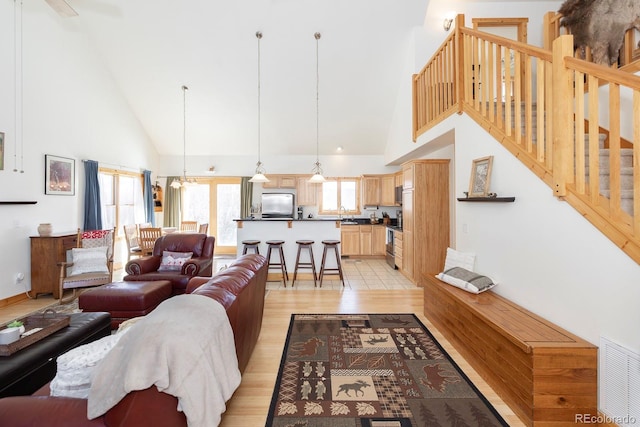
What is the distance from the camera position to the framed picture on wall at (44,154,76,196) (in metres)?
4.68

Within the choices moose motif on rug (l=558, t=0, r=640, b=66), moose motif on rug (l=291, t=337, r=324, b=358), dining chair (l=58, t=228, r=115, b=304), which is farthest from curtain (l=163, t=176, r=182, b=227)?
moose motif on rug (l=558, t=0, r=640, b=66)

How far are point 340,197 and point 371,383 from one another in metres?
6.05

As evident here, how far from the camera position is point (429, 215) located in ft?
16.8

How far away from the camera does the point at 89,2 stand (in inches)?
185

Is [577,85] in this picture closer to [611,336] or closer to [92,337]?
[611,336]

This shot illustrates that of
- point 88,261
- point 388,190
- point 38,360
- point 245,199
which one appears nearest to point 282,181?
point 245,199

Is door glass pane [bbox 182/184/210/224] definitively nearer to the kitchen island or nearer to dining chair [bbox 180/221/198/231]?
dining chair [bbox 180/221/198/231]

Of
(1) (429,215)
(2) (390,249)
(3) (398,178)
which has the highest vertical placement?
(3) (398,178)

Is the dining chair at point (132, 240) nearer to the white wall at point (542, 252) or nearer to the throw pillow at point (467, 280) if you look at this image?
the throw pillow at point (467, 280)

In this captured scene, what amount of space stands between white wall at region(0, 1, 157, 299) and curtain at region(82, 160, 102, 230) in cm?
9

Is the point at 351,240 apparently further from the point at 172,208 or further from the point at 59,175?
the point at 59,175

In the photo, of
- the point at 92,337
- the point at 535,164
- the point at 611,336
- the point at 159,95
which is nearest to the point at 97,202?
the point at 159,95

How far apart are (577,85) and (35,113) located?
642cm

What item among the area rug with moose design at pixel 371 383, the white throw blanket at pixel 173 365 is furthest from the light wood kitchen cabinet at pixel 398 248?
the white throw blanket at pixel 173 365
